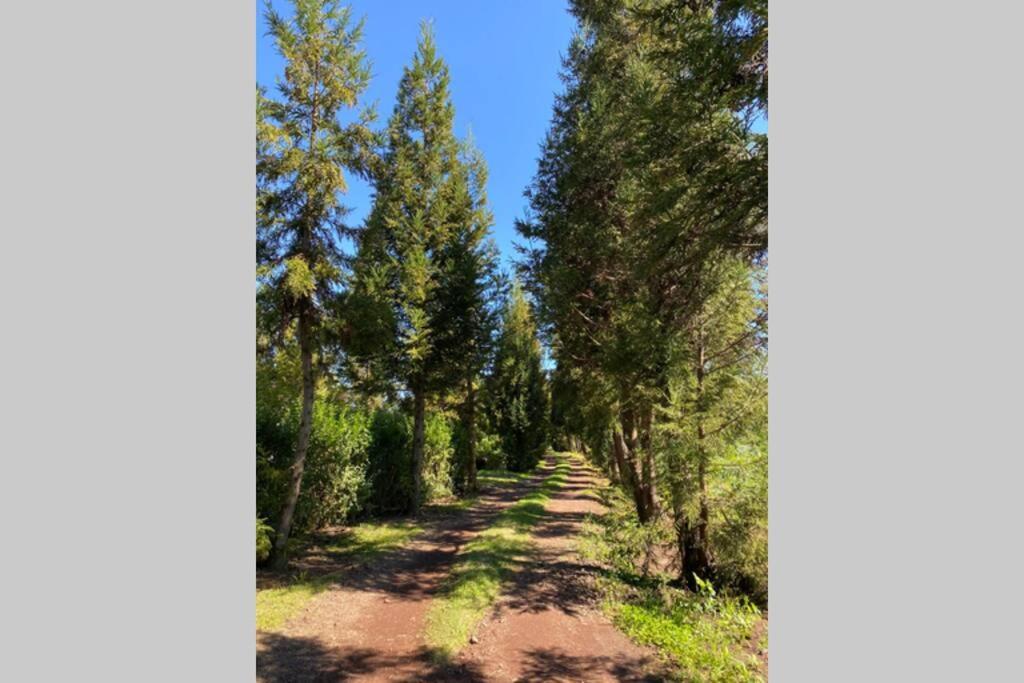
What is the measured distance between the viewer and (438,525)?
13.8 meters

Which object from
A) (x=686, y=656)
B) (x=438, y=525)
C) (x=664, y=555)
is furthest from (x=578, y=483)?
(x=686, y=656)

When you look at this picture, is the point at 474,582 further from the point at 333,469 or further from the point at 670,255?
the point at 670,255

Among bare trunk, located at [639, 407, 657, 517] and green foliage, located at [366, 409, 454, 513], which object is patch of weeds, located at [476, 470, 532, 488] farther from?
bare trunk, located at [639, 407, 657, 517]

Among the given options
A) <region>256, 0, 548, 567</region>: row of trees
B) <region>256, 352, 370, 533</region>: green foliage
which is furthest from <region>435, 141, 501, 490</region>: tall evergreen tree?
<region>256, 352, 370, 533</region>: green foliage

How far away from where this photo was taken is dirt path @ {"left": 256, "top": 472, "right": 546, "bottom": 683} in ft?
18.9

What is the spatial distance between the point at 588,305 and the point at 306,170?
7145mm

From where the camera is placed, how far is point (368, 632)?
6.86 m

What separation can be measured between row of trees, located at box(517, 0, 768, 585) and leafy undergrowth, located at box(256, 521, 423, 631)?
19.0 ft

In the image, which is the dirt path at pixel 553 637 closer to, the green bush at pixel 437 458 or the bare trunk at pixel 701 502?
the bare trunk at pixel 701 502

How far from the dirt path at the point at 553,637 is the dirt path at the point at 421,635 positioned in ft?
0.04

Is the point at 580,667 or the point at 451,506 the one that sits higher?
the point at 580,667

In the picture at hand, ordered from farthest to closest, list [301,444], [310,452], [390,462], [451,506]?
[451,506]
[390,462]
[310,452]
[301,444]

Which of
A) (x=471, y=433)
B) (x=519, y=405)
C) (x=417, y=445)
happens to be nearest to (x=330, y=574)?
(x=417, y=445)

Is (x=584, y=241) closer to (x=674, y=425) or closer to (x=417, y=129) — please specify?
(x=674, y=425)
